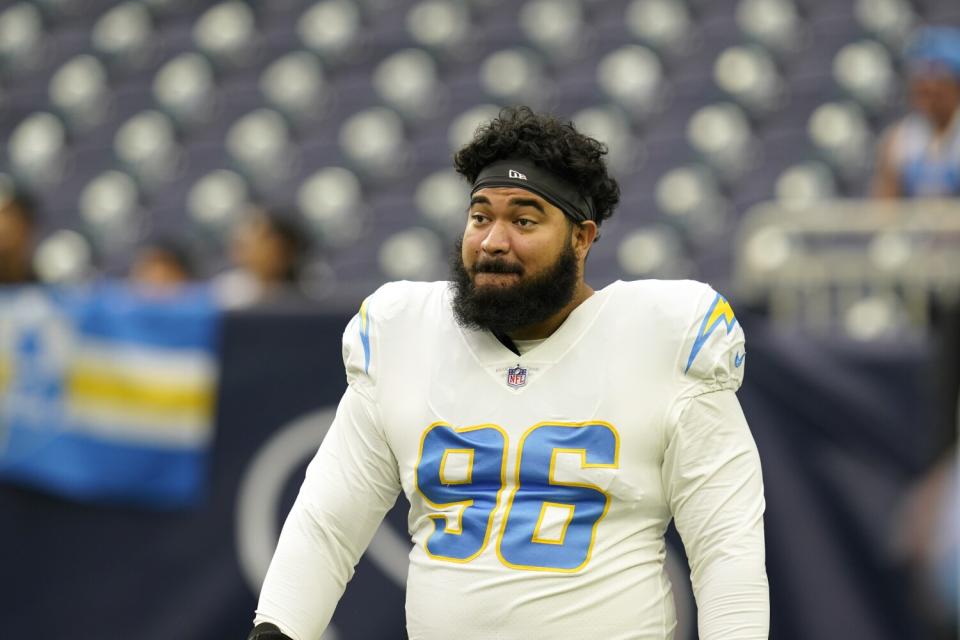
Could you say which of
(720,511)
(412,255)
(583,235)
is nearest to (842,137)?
(412,255)

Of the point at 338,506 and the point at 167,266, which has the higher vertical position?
the point at 167,266

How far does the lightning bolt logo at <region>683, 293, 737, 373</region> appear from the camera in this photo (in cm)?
268

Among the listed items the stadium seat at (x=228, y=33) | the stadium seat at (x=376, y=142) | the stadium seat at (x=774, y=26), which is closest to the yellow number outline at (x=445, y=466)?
the stadium seat at (x=376, y=142)

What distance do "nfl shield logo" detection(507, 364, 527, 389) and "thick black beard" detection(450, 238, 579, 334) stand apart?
84mm

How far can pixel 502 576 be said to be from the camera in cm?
262

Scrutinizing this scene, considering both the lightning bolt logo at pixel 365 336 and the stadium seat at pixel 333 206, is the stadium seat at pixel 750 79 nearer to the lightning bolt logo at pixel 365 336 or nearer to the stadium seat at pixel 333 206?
the stadium seat at pixel 333 206

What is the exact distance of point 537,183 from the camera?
2.71 m

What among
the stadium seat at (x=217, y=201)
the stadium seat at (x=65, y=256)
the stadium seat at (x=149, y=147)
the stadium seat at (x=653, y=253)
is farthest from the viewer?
the stadium seat at (x=149, y=147)

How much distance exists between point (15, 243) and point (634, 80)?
4471 millimetres

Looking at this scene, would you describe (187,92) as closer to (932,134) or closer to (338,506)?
(932,134)

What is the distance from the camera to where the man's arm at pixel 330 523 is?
2.76 metres

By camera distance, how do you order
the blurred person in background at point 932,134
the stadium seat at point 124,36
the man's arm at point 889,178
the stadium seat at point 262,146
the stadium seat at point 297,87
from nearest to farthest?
the blurred person in background at point 932,134, the man's arm at point 889,178, the stadium seat at point 262,146, the stadium seat at point 297,87, the stadium seat at point 124,36

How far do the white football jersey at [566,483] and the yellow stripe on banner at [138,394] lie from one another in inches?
84.9

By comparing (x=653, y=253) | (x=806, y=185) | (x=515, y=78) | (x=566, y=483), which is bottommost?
(x=566, y=483)
